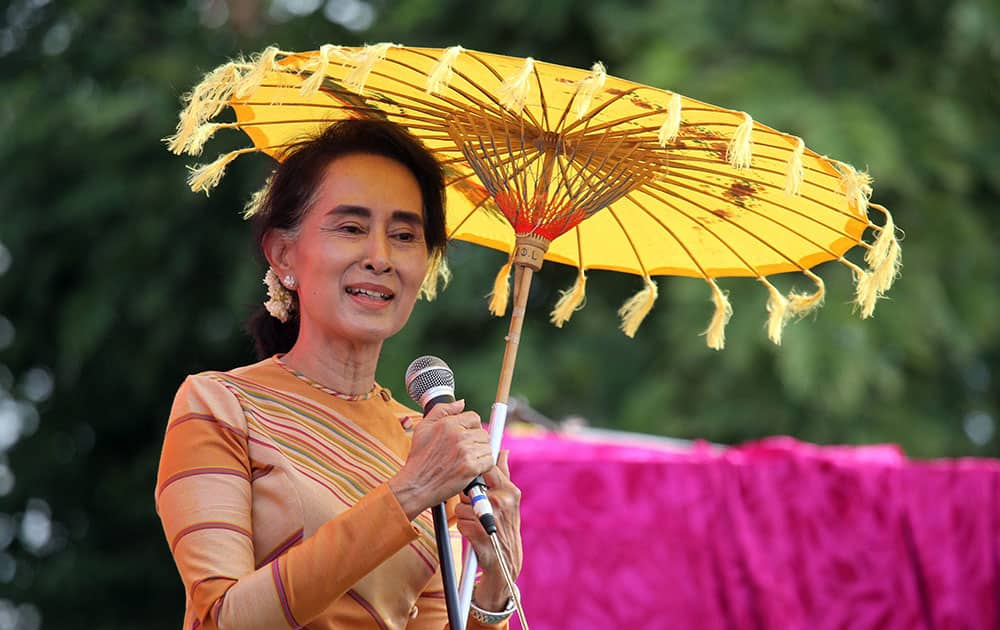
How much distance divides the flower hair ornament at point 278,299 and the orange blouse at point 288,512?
0.15m

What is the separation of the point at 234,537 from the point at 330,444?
1.00 feet

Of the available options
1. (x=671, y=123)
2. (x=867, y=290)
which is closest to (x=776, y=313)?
(x=867, y=290)

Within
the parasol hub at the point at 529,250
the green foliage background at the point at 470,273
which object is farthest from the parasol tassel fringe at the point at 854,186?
the green foliage background at the point at 470,273

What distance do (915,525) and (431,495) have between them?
260cm

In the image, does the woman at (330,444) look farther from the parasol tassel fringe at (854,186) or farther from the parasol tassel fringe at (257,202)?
the parasol tassel fringe at (854,186)

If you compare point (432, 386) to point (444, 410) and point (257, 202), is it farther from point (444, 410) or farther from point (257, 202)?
point (257, 202)

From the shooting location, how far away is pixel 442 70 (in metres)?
2.20

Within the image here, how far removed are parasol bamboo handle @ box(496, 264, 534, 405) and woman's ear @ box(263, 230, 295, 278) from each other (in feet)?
1.35

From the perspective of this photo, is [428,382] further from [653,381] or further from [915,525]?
[653,381]

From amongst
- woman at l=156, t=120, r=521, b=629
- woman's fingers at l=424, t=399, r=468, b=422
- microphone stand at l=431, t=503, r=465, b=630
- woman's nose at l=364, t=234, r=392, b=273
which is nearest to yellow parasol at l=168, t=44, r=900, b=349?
woman at l=156, t=120, r=521, b=629

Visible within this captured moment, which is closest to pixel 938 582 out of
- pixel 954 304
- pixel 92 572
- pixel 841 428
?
pixel 841 428

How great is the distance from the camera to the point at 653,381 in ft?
25.5

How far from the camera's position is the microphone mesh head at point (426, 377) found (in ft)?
7.75

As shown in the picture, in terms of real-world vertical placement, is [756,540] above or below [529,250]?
below
